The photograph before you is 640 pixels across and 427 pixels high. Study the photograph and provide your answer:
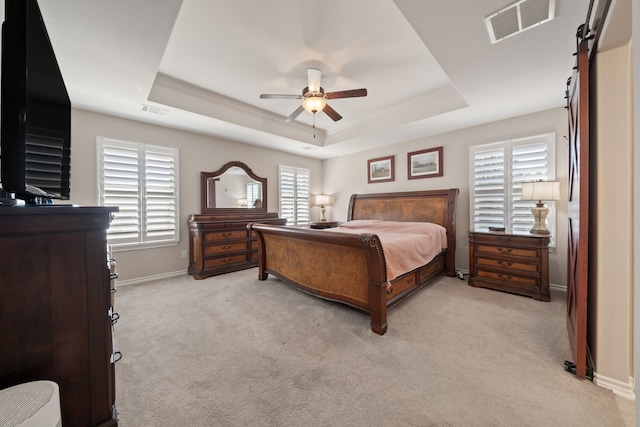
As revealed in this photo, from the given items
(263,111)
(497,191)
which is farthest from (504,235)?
(263,111)

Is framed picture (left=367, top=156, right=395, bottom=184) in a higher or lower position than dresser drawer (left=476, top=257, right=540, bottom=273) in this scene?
higher

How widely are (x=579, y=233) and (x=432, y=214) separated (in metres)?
2.69

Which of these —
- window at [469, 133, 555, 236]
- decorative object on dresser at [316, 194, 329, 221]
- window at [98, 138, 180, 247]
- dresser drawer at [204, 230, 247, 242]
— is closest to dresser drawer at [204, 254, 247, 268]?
dresser drawer at [204, 230, 247, 242]

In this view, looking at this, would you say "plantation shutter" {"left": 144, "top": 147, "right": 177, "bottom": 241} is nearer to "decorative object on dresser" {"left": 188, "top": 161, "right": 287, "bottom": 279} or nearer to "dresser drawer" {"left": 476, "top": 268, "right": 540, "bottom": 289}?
"decorative object on dresser" {"left": 188, "top": 161, "right": 287, "bottom": 279}

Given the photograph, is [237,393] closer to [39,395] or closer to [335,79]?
[39,395]

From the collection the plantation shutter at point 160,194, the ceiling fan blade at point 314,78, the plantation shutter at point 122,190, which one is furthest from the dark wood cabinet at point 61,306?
the plantation shutter at point 160,194

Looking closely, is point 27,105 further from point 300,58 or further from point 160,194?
point 160,194

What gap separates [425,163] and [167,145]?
463 centimetres

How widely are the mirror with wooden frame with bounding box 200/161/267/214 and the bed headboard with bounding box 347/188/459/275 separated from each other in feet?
6.80

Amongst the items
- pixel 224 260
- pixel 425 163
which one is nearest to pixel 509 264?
pixel 425 163

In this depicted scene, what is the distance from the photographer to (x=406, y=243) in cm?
291

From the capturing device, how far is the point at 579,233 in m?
Answer: 1.62

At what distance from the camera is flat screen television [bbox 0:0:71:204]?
2.93 feet

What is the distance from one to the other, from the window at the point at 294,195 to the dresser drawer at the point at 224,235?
4.55 feet
